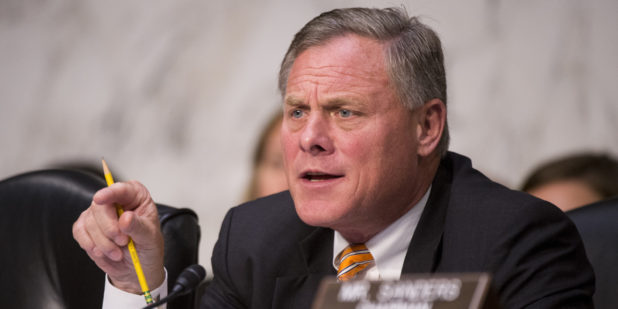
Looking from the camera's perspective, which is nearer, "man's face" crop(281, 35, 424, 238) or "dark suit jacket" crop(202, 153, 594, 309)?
"dark suit jacket" crop(202, 153, 594, 309)

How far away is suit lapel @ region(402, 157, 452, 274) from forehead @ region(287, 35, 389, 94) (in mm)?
322

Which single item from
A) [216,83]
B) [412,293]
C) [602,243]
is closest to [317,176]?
[602,243]

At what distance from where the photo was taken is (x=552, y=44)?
3.10 m

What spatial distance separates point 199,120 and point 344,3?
0.84m

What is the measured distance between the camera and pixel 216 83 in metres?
3.37

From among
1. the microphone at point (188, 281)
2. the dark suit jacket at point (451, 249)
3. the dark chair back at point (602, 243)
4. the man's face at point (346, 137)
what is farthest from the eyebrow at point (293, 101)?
the dark chair back at point (602, 243)

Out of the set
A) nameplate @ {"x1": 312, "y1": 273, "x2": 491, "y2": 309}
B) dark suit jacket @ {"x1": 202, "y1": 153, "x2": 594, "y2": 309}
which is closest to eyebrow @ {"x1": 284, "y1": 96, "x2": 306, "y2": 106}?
dark suit jacket @ {"x1": 202, "y1": 153, "x2": 594, "y2": 309}

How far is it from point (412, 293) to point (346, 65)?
908mm

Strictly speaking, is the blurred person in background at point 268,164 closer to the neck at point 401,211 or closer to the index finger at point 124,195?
the neck at point 401,211

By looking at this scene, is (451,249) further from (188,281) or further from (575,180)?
(575,180)

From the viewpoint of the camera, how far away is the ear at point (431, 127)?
1.81m

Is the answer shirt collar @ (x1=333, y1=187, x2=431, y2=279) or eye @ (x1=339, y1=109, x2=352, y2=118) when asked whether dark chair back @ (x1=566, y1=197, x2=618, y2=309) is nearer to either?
shirt collar @ (x1=333, y1=187, x2=431, y2=279)

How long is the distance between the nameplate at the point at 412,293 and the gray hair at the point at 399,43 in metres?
0.90

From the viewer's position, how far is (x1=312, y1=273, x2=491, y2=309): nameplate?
2.76 feet
